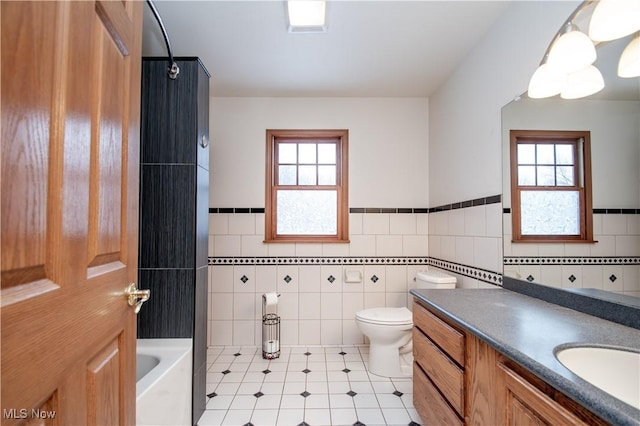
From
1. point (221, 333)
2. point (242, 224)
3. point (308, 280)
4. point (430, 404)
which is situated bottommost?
point (221, 333)

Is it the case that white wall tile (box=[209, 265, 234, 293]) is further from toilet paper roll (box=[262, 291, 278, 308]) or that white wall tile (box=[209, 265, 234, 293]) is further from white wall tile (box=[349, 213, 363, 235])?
white wall tile (box=[349, 213, 363, 235])

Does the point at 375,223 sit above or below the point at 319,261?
above

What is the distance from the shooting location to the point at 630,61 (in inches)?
43.3

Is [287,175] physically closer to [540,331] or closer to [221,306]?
[221,306]

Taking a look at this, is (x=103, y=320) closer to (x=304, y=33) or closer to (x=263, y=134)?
(x=304, y=33)

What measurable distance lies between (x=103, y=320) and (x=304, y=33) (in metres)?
1.92

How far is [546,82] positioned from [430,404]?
166cm

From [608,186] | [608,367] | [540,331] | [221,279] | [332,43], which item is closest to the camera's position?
[608,367]

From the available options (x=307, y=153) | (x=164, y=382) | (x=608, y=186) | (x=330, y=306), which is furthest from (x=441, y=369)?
(x=307, y=153)

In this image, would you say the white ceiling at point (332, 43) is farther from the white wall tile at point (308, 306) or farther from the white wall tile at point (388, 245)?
the white wall tile at point (308, 306)

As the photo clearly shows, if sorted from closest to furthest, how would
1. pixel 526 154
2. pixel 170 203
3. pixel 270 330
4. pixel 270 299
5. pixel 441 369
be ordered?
pixel 441 369, pixel 526 154, pixel 170 203, pixel 270 299, pixel 270 330

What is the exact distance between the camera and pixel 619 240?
1170 mm

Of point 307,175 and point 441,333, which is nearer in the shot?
point 441,333

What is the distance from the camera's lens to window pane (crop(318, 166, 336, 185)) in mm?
2908
